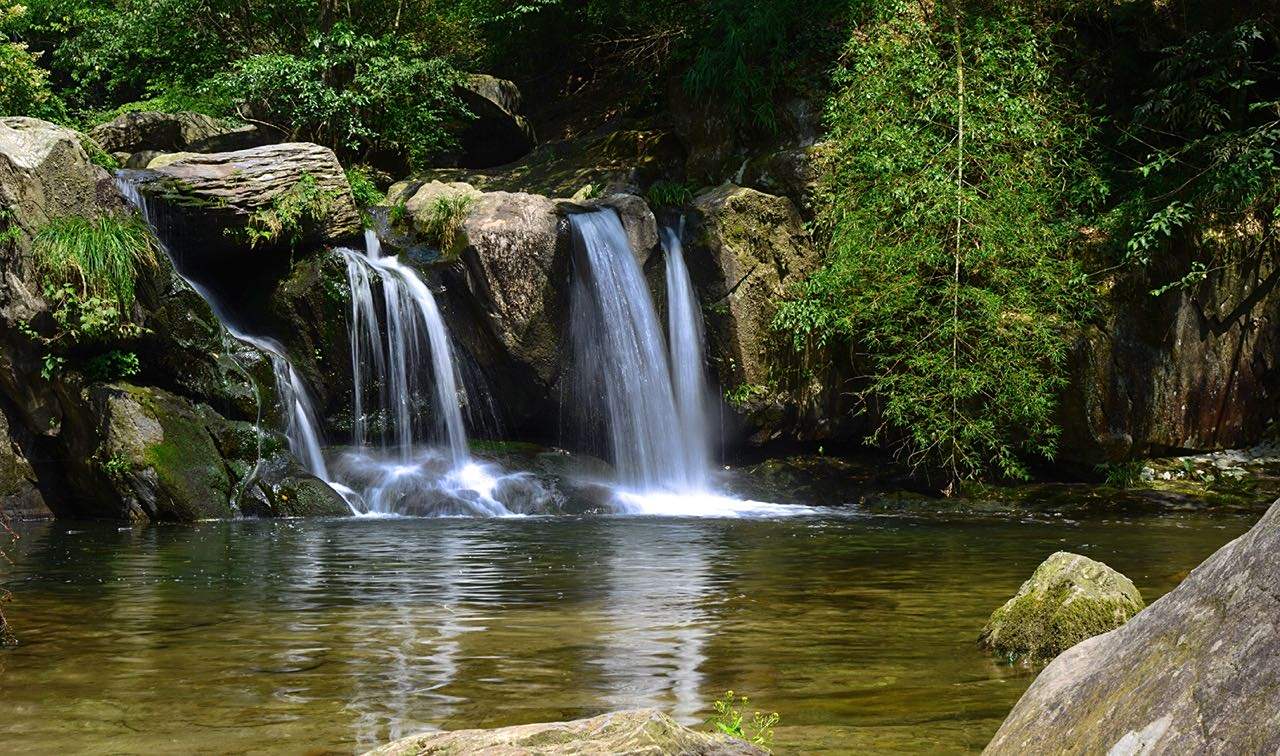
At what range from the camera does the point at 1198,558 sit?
28.3 feet

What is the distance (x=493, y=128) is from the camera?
2091cm

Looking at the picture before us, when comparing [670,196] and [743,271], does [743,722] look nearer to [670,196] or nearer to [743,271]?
[743,271]

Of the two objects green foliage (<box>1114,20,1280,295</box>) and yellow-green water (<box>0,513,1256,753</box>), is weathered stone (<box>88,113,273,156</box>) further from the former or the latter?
green foliage (<box>1114,20,1280,295</box>)

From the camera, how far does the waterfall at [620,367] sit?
15.2m

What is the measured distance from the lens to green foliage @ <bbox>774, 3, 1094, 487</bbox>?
45.4 ft

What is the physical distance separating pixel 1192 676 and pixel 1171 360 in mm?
13124

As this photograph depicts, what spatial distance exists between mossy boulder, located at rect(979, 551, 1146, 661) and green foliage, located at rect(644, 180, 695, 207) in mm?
11092

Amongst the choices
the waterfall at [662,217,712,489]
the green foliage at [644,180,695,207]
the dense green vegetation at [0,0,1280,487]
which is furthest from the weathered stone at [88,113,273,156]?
the waterfall at [662,217,712,489]

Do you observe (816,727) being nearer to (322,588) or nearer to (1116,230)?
(322,588)

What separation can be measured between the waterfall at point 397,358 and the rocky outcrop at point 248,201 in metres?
0.65

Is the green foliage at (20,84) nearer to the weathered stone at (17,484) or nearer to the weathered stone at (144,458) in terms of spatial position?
the weathered stone at (17,484)

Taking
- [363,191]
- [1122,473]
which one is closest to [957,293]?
[1122,473]

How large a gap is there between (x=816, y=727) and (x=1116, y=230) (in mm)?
11712

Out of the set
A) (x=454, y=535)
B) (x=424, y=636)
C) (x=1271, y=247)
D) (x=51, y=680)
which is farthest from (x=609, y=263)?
(x=51, y=680)
